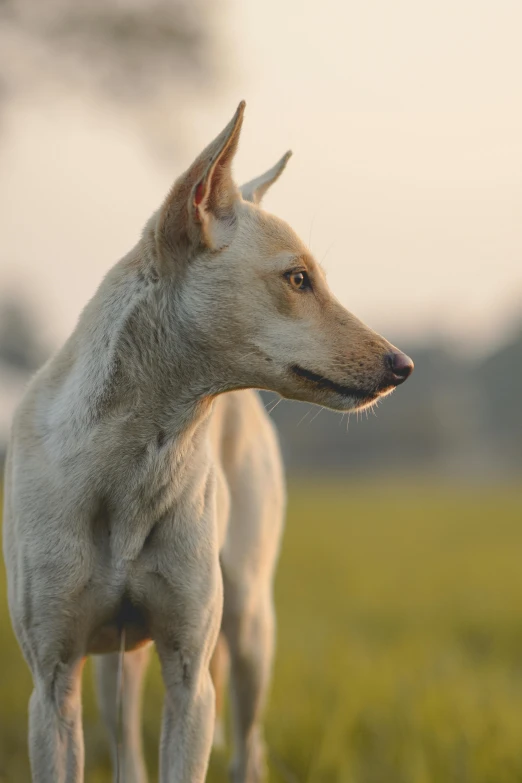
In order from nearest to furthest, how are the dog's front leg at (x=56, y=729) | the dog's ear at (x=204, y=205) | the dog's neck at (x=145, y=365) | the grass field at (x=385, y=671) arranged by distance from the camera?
the dog's ear at (x=204, y=205)
the dog's neck at (x=145, y=365)
the dog's front leg at (x=56, y=729)
the grass field at (x=385, y=671)

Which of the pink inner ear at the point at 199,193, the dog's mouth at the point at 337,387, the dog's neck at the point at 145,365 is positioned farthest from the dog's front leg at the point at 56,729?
the pink inner ear at the point at 199,193

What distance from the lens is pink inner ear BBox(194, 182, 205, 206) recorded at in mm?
3035

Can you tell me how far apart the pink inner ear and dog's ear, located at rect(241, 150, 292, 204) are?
500 millimetres

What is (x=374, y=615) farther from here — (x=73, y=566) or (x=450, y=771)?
(x=73, y=566)

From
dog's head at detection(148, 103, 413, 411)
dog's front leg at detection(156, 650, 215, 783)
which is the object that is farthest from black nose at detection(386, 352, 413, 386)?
dog's front leg at detection(156, 650, 215, 783)

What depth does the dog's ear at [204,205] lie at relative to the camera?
2.99m

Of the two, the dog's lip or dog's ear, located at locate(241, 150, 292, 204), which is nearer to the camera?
the dog's lip

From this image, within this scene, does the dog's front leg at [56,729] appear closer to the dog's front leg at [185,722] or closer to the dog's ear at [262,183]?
the dog's front leg at [185,722]

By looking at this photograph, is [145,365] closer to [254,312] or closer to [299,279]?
[254,312]

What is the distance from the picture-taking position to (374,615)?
11906 mm

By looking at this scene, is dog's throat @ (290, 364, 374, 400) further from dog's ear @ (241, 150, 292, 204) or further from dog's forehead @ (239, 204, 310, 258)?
dog's ear @ (241, 150, 292, 204)

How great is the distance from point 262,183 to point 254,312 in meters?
0.77

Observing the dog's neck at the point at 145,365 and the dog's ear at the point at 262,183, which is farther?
the dog's ear at the point at 262,183

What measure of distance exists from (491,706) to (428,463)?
71370 mm
